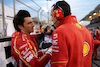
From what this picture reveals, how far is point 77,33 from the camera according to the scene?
883mm

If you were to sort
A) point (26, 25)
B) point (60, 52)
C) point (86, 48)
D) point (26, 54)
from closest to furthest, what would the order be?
point (60, 52) → point (86, 48) → point (26, 54) → point (26, 25)

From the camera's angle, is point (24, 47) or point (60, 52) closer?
point (60, 52)

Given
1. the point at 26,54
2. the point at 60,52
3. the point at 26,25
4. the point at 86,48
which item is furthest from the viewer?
the point at 26,25

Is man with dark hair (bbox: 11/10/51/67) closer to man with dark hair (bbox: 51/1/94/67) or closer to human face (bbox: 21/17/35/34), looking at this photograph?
human face (bbox: 21/17/35/34)

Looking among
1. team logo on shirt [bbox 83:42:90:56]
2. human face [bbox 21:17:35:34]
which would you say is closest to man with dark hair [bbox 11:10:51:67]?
human face [bbox 21:17:35:34]

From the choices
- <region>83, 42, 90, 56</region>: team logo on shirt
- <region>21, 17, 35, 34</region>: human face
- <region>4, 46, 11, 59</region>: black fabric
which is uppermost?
<region>21, 17, 35, 34</region>: human face

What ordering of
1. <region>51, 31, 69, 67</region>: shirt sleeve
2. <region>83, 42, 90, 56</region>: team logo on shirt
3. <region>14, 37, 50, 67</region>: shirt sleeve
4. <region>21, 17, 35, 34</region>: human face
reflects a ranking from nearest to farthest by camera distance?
<region>51, 31, 69, 67</region>: shirt sleeve < <region>83, 42, 90, 56</region>: team logo on shirt < <region>14, 37, 50, 67</region>: shirt sleeve < <region>21, 17, 35, 34</region>: human face

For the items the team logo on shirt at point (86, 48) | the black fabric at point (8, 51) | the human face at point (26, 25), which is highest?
the human face at point (26, 25)

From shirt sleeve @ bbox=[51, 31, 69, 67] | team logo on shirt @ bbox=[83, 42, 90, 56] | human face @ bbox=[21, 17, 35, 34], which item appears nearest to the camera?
shirt sleeve @ bbox=[51, 31, 69, 67]

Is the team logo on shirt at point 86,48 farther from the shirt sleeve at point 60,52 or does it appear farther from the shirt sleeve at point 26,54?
the shirt sleeve at point 26,54

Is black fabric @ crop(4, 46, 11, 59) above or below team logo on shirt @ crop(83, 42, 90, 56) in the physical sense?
below

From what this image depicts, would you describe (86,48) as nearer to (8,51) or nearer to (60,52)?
(60,52)

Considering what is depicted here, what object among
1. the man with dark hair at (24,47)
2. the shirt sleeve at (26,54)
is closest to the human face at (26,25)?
the man with dark hair at (24,47)

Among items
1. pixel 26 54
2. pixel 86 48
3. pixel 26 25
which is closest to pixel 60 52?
pixel 86 48
